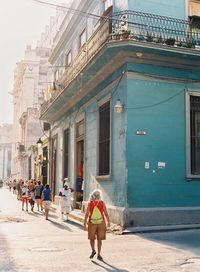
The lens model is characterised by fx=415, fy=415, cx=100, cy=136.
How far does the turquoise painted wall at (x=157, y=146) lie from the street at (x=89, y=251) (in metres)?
1.49

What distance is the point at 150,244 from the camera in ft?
31.5

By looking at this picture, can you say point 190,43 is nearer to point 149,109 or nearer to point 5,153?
point 149,109

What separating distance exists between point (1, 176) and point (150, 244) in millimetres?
118350

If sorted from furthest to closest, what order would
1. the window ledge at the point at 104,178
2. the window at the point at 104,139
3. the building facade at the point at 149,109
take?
the window at the point at 104,139, the window ledge at the point at 104,178, the building facade at the point at 149,109

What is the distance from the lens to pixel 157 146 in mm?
12938

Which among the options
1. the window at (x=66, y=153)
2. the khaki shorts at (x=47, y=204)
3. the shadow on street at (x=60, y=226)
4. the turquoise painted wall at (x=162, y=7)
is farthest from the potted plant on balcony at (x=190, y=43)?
the window at (x=66, y=153)

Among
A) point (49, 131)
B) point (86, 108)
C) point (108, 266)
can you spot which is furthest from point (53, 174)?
point (108, 266)

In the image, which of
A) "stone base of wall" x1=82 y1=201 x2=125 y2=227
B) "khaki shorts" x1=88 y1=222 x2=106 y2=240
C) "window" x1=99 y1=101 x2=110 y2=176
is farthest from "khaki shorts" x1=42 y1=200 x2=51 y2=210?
"khaki shorts" x1=88 y1=222 x2=106 y2=240

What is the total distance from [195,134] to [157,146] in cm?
158

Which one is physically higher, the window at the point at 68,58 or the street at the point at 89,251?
the window at the point at 68,58

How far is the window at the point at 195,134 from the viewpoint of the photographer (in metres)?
13.4

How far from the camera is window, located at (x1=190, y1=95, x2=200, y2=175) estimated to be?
13.4m

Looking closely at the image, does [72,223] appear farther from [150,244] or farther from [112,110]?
[150,244]

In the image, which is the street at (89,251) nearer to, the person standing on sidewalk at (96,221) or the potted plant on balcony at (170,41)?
the person standing on sidewalk at (96,221)
